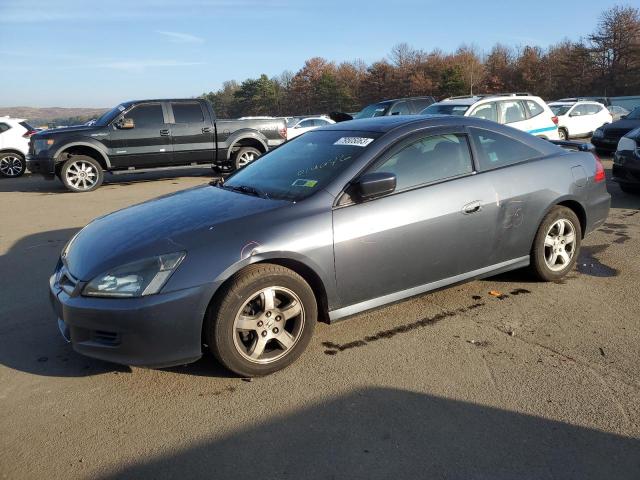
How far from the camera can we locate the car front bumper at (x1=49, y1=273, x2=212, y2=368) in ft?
9.63

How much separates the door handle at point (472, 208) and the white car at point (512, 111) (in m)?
7.24

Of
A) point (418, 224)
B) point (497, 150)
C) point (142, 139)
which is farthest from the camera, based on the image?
point (142, 139)

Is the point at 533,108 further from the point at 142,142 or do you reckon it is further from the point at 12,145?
the point at 12,145

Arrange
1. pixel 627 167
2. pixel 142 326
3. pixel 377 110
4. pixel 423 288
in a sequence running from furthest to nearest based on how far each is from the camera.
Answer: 1. pixel 377 110
2. pixel 627 167
3. pixel 423 288
4. pixel 142 326

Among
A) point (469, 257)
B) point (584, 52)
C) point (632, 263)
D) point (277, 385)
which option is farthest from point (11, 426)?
point (584, 52)

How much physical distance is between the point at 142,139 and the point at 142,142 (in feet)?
0.22

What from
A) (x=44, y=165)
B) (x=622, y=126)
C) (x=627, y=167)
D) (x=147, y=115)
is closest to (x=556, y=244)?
Answer: (x=627, y=167)

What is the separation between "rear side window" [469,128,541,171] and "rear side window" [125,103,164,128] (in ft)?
30.1

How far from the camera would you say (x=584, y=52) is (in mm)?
53750

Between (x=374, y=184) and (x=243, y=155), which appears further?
(x=243, y=155)

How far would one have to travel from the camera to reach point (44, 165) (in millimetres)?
11070

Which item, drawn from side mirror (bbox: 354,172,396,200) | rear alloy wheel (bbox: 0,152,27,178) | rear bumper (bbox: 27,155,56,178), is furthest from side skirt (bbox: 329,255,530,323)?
rear alloy wheel (bbox: 0,152,27,178)

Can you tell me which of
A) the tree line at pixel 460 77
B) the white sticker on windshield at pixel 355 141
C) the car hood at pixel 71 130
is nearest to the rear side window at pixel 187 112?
the car hood at pixel 71 130

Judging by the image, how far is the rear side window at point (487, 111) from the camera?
10672mm
